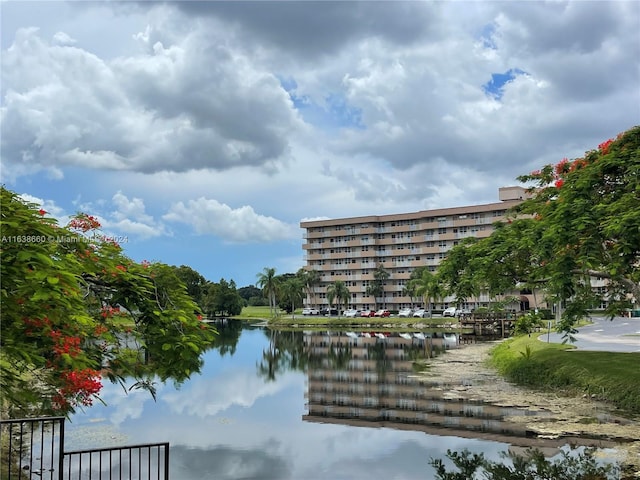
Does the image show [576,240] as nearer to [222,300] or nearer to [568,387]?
[568,387]

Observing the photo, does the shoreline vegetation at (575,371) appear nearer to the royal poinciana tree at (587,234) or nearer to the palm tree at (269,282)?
the royal poinciana tree at (587,234)

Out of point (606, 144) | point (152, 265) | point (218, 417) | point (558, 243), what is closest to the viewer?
point (152, 265)

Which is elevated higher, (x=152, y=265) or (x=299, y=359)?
(x=152, y=265)

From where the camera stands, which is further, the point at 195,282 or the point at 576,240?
the point at 195,282

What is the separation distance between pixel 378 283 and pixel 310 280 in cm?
1314

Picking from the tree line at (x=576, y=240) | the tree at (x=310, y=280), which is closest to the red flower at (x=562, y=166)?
the tree line at (x=576, y=240)

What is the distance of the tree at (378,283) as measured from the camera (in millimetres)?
104250

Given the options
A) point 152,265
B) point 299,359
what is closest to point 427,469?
point 152,265

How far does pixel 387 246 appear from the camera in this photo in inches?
4235

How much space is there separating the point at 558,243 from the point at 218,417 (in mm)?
→ 15356

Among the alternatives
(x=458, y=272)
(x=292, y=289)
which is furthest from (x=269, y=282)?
(x=458, y=272)

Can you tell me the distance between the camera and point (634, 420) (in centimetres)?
1933

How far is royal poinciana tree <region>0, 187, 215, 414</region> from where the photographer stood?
24.7 feet

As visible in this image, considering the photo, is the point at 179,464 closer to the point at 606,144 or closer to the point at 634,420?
the point at 634,420
